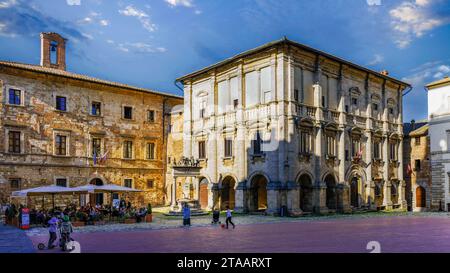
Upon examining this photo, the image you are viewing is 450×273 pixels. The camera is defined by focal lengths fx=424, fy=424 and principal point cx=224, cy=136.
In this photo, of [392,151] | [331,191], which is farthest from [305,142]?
[392,151]

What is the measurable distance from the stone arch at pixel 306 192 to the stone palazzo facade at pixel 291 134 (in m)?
0.07

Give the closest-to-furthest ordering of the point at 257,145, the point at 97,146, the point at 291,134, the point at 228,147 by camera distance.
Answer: the point at 291,134, the point at 257,145, the point at 228,147, the point at 97,146

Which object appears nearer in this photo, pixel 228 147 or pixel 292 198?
pixel 292 198

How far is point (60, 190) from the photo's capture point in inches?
962

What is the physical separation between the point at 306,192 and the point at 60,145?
65.2 ft

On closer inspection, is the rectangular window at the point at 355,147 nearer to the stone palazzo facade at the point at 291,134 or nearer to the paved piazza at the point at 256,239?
the stone palazzo facade at the point at 291,134

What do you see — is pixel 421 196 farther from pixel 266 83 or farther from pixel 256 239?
pixel 256 239

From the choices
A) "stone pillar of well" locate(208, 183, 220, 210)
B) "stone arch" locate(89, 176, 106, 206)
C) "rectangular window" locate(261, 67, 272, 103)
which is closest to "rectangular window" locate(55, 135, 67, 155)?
"stone arch" locate(89, 176, 106, 206)

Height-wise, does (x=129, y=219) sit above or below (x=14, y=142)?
below

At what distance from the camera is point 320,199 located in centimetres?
3130

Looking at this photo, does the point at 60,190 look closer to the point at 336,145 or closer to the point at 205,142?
the point at 205,142

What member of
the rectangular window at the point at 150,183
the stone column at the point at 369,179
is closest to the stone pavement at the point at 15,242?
the rectangular window at the point at 150,183

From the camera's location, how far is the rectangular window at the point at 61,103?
34.3 meters

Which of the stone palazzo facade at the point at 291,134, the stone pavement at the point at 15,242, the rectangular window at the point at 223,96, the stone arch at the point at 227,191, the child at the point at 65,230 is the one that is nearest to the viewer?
the child at the point at 65,230
